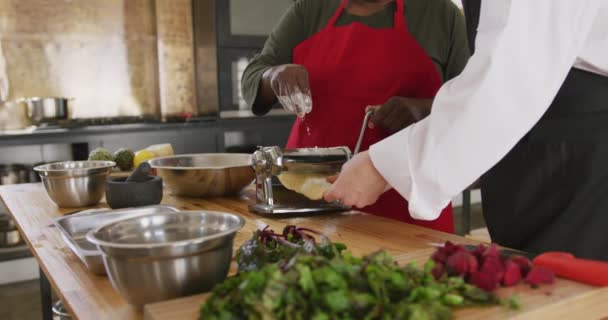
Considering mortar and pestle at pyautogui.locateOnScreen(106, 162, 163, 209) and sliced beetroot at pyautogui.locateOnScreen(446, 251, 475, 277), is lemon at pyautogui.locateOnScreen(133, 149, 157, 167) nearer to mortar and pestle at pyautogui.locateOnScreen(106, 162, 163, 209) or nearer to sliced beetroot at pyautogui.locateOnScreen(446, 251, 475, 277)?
mortar and pestle at pyautogui.locateOnScreen(106, 162, 163, 209)

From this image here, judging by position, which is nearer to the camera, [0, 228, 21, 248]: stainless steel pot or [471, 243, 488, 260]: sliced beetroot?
[471, 243, 488, 260]: sliced beetroot

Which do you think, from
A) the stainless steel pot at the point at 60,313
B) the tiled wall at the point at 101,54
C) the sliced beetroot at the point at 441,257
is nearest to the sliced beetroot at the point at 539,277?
the sliced beetroot at the point at 441,257

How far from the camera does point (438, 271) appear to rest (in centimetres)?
87

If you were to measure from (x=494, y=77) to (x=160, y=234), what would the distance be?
0.63m

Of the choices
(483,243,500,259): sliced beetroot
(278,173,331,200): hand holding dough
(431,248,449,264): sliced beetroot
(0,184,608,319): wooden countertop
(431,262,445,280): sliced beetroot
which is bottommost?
(0,184,608,319): wooden countertop

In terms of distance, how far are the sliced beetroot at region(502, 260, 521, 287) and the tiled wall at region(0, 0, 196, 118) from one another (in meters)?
3.89

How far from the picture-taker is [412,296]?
0.71 metres

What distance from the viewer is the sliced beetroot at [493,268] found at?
2.77 feet

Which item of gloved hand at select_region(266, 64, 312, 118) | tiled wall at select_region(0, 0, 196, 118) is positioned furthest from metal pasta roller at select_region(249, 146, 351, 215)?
tiled wall at select_region(0, 0, 196, 118)

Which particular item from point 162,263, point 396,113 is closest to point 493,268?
point 162,263

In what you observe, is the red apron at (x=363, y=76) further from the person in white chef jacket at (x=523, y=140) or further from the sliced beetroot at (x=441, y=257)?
the sliced beetroot at (x=441, y=257)

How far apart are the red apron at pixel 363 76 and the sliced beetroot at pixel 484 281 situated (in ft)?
3.78

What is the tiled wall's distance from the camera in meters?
4.00

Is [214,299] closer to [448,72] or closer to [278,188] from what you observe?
[278,188]
